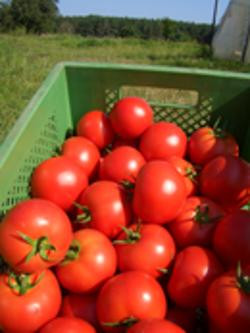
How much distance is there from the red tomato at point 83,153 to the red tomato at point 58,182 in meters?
0.09

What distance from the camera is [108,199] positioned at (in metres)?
1.07

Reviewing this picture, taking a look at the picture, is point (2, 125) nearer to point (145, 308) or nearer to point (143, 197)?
point (143, 197)

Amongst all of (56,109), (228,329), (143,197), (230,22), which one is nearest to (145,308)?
(228,329)

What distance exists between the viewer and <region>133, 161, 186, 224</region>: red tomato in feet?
3.38

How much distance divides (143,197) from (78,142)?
14.2 inches

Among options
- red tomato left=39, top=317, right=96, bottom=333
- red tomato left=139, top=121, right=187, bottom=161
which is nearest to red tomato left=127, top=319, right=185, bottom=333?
red tomato left=39, top=317, right=96, bottom=333

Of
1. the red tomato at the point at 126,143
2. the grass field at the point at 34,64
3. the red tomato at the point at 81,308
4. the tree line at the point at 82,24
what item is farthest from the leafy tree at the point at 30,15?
the red tomato at the point at 81,308

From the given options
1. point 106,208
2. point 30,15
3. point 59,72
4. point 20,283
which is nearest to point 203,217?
point 106,208

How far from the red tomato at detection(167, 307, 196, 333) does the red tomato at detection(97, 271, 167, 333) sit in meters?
0.06

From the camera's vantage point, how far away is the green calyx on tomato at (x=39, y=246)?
0.86 metres

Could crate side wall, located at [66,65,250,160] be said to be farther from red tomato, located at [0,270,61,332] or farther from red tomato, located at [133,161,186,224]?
red tomato, located at [0,270,61,332]

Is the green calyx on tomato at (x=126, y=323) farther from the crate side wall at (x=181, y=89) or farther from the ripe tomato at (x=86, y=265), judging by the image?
the crate side wall at (x=181, y=89)

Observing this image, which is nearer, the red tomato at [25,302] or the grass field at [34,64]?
the red tomato at [25,302]

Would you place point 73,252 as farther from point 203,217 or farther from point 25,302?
point 203,217
